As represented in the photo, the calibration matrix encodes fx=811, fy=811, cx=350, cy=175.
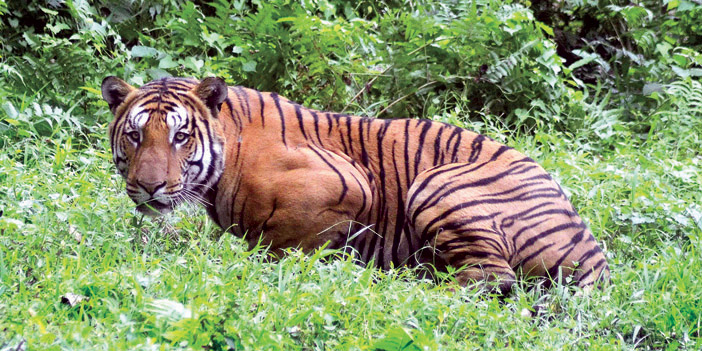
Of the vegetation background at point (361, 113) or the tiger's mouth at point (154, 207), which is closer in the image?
the vegetation background at point (361, 113)

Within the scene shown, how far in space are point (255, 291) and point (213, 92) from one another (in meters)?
1.35

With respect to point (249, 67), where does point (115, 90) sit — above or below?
above

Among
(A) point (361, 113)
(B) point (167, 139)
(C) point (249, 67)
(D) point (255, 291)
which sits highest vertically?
(C) point (249, 67)

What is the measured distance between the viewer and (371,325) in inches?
130

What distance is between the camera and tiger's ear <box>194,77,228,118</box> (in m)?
4.28

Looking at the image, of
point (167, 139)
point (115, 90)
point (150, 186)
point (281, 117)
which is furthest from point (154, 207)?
point (281, 117)

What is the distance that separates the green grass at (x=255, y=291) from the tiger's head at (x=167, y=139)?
280 mm

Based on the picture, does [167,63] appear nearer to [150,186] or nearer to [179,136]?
[179,136]

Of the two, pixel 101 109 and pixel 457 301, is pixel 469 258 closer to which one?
pixel 457 301

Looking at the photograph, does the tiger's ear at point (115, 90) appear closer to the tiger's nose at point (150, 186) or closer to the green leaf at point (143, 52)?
the tiger's nose at point (150, 186)

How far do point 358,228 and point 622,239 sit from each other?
1.76m

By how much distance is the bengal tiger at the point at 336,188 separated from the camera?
4.20 meters

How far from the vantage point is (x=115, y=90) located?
4359mm

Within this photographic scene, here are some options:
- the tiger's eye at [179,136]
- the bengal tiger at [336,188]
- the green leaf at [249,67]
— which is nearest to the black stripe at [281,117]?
the bengal tiger at [336,188]
